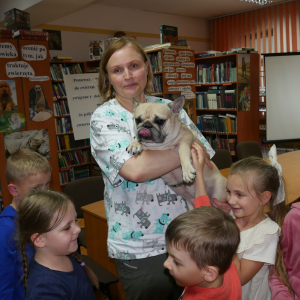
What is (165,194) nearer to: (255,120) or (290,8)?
(255,120)

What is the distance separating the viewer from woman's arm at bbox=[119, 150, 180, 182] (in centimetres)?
126

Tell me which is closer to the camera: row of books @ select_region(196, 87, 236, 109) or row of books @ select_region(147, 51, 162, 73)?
row of books @ select_region(147, 51, 162, 73)

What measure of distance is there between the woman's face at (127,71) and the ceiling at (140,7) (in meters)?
3.65

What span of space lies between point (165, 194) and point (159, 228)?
16 cm

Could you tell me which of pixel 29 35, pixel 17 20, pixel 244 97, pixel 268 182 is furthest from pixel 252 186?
pixel 244 97

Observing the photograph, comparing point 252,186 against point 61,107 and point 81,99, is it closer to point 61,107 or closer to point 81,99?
point 81,99

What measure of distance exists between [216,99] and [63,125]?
124 inches

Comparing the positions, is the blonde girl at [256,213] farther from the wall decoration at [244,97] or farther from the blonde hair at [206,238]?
the wall decoration at [244,97]

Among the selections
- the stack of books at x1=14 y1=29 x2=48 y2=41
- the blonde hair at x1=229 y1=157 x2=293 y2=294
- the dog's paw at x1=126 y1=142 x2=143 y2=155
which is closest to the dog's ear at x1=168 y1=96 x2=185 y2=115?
the dog's paw at x1=126 y1=142 x2=143 y2=155

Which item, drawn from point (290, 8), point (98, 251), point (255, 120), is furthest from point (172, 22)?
point (98, 251)

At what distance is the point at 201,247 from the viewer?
1025mm

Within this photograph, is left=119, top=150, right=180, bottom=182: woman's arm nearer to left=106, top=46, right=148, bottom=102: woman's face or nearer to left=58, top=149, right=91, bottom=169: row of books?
left=106, top=46, right=148, bottom=102: woman's face

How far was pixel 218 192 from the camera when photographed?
5.65 feet

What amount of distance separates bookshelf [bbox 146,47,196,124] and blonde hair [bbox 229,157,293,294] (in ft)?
12.9
